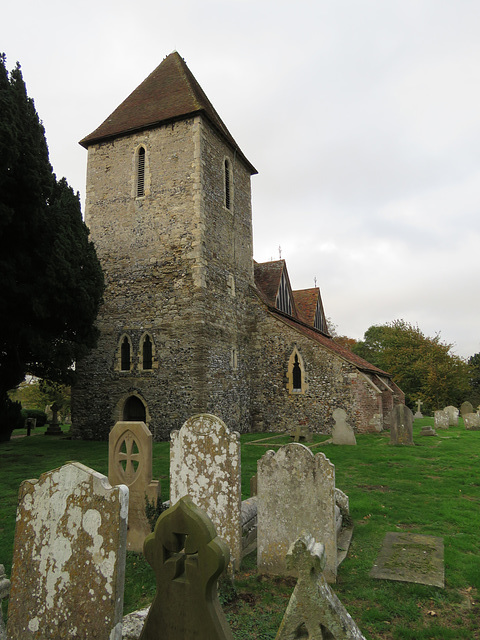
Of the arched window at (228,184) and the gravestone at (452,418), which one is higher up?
the arched window at (228,184)

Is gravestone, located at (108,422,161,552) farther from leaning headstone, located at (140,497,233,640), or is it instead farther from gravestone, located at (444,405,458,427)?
gravestone, located at (444,405,458,427)

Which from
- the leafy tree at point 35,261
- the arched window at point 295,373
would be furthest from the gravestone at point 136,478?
the arched window at point 295,373

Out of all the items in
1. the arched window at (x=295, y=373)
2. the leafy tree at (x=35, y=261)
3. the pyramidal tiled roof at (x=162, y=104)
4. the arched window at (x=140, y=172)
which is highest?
the pyramidal tiled roof at (x=162, y=104)

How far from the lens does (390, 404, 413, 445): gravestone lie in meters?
13.6

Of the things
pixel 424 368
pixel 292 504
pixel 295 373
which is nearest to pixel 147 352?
pixel 295 373

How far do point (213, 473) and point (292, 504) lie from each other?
90cm

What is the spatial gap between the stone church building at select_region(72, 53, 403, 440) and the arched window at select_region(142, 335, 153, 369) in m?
0.04

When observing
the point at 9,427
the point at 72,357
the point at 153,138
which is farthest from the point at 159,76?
the point at 9,427

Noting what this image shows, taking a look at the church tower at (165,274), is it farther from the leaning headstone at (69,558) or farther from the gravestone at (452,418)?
the leaning headstone at (69,558)

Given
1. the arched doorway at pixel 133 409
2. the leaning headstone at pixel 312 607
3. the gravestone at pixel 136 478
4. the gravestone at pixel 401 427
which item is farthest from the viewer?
the arched doorway at pixel 133 409

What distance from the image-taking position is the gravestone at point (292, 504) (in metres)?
4.43

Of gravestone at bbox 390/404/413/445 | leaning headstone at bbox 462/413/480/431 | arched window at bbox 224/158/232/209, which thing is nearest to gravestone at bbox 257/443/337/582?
gravestone at bbox 390/404/413/445

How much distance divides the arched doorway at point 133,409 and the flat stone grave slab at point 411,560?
473 inches

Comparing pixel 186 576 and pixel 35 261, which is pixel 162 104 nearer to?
pixel 35 261
